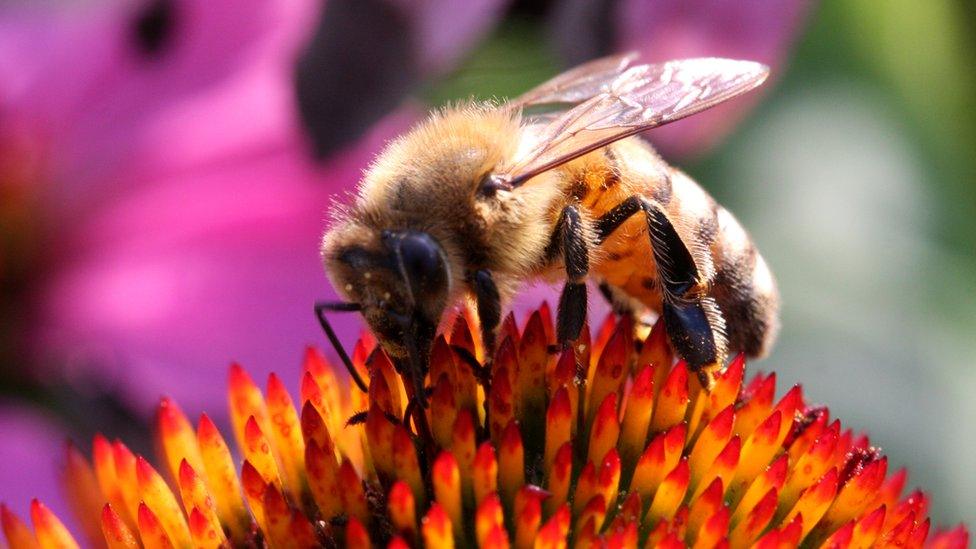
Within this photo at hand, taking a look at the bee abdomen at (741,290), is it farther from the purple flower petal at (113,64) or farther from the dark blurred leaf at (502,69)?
the dark blurred leaf at (502,69)

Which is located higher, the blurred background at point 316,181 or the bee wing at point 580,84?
the bee wing at point 580,84

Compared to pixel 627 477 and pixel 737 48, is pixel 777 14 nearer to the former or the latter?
pixel 737 48

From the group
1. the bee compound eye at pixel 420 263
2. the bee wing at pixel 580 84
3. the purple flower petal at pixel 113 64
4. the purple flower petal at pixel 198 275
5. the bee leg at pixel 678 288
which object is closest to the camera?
the bee compound eye at pixel 420 263

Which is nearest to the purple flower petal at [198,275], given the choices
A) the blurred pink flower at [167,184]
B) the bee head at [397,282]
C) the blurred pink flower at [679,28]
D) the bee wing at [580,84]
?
the blurred pink flower at [167,184]

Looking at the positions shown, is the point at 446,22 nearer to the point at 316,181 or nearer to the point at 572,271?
the point at 316,181

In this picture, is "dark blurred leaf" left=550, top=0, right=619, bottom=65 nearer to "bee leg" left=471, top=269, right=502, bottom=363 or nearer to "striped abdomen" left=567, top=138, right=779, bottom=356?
"striped abdomen" left=567, top=138, right=779, bottom=356

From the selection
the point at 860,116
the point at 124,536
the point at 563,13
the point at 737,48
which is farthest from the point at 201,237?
the point at 124,536

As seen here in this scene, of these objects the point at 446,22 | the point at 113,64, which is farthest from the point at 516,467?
the point at 113,64

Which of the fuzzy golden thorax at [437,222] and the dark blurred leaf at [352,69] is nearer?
the fuzzy golden thorax at [437,222]
